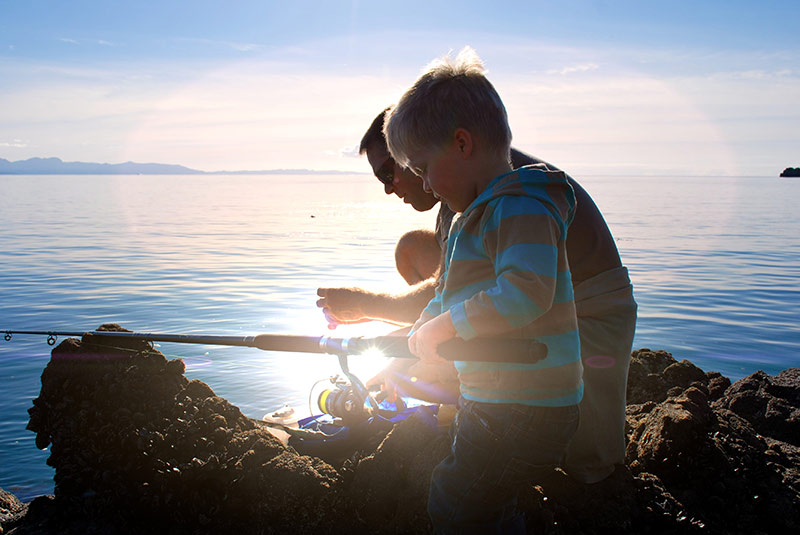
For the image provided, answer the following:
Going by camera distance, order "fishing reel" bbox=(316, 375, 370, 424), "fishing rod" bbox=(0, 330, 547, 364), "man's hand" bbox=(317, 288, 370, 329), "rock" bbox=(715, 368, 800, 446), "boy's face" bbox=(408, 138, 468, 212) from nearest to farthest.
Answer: "fishing rod" bbox=(0, 330, 547, 364) < "boy's face" bbox=(408, 138, 468, 212) < "fishing reel" bbox=(316, 375, 370, 424) < "man's hand" bbox=(317, 288, 370, 329) < "rock" bbox=(715, 368, 800, 446)

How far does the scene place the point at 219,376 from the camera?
6285mm

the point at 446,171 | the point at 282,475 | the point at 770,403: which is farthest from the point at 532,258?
the point at 770,403

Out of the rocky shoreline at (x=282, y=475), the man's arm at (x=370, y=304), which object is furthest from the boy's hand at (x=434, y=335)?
the man's arm at (x=370, y=304)

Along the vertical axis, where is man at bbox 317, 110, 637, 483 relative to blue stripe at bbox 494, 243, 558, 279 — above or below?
below

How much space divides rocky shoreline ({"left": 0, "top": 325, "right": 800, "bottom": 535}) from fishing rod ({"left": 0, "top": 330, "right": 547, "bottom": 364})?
42 centimetres

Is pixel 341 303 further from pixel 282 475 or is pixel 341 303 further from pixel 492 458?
pixel 492 458

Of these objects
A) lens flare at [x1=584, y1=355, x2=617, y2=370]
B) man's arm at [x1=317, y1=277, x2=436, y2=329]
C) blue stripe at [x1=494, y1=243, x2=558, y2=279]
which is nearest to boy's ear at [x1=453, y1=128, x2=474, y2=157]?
blue stripe at [x1=494, y1=243, x2=558, y2=279]

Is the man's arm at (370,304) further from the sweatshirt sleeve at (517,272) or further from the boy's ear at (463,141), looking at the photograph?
the sweatshirt sleeve at (517,272)

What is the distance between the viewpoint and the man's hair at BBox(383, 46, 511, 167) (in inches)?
81.4

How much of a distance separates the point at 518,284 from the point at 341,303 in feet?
7.25

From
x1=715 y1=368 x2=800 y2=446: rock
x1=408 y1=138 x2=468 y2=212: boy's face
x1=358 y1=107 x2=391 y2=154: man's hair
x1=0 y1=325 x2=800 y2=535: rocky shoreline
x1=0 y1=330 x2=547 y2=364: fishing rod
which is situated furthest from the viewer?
x1=358 y1=107 x2=391 y2=154: man's hair

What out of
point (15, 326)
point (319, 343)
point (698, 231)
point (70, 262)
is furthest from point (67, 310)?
point (698, 231)

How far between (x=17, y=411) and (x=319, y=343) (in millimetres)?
4226

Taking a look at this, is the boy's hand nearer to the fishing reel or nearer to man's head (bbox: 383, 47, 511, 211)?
man's head (bbox: 383, 47, 511, 211)
